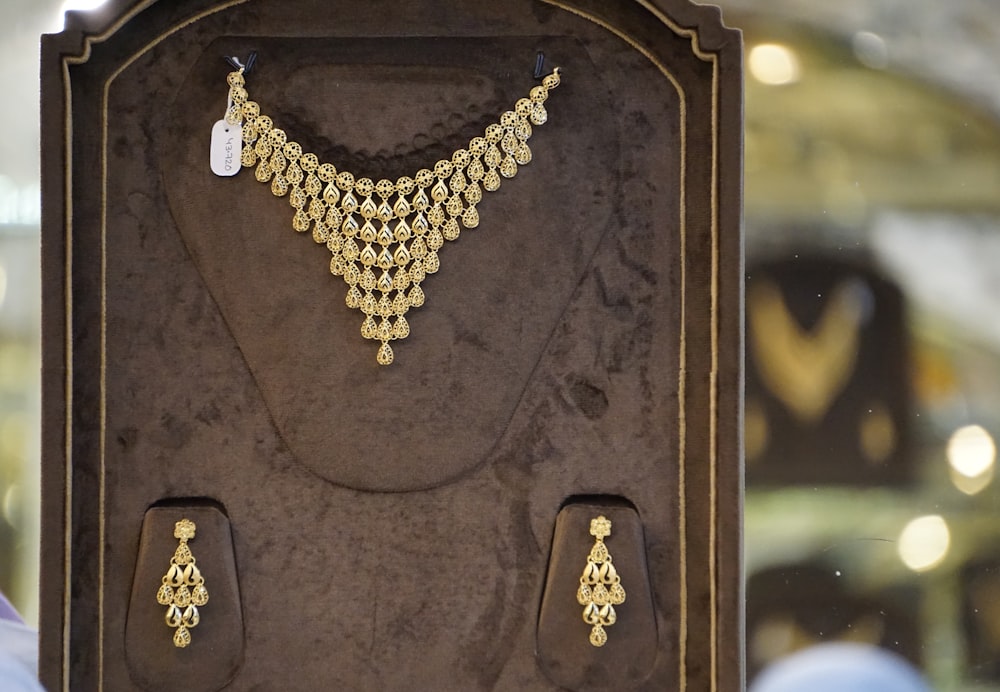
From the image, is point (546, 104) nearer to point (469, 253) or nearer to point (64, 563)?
point (469, 253)

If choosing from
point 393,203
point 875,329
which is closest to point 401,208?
point 393,203

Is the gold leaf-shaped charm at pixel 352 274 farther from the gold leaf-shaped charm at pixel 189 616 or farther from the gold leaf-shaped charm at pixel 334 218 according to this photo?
the gold leaf-shaped charm at pixel 189 616

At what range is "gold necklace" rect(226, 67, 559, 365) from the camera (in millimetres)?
741

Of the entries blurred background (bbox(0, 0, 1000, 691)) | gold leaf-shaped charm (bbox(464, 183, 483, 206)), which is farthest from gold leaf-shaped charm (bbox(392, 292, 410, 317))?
blurred background (bbox(0, 0, 1000, 691))

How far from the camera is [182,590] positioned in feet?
2.32

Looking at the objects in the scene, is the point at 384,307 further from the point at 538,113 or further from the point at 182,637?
the point at 182,637

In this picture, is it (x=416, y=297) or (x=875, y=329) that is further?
(x=875, y=329)

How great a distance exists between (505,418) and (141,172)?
0.39m

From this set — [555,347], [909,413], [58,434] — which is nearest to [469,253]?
[555,347]

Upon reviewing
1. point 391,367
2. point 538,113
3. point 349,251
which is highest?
point 538,113

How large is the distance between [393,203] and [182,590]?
38 centimetres

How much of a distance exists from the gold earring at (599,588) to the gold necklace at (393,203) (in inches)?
9.4

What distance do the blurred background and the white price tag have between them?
575 mm

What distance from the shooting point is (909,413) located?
3.17 feet
